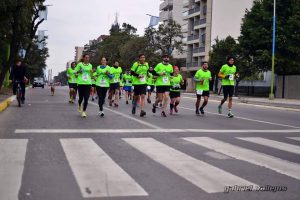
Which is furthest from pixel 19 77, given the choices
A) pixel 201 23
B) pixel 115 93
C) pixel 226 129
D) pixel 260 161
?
pixel 201 23

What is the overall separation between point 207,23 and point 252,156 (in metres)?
67.8

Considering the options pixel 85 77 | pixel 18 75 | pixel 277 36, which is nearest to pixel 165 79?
pixel 85 77

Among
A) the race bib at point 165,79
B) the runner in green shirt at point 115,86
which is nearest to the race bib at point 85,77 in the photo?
the race bib at point 165,79

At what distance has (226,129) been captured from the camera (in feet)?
38.3

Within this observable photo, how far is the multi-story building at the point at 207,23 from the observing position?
69.9 metres

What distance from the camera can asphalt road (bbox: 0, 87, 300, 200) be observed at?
211 inches

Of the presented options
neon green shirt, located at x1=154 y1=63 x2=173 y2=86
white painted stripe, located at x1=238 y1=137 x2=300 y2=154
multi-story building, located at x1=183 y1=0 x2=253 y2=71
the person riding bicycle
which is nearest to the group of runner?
neon green shirt, located at x1=154 y1=63 x2=173 y2=86

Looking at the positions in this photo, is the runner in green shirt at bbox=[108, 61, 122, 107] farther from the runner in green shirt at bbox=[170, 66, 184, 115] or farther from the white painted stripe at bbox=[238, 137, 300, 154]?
the white painted stripe at bbox=[238, 137, 300, 154]

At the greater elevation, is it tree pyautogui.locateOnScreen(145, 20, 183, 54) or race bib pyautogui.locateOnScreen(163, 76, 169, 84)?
tree pyautogui.locateOnScreen(145, 20, 183, 54)

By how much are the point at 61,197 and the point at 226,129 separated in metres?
7.13

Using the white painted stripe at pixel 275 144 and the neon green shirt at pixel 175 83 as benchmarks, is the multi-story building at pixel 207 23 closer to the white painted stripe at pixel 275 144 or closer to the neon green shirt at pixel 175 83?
the neon green shirt at pixel 175 83

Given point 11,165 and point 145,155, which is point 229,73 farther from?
point 11,165

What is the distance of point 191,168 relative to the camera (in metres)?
6.59

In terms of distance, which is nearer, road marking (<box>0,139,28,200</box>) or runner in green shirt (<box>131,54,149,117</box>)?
road marking (<box>0,139,28,200</box>)
